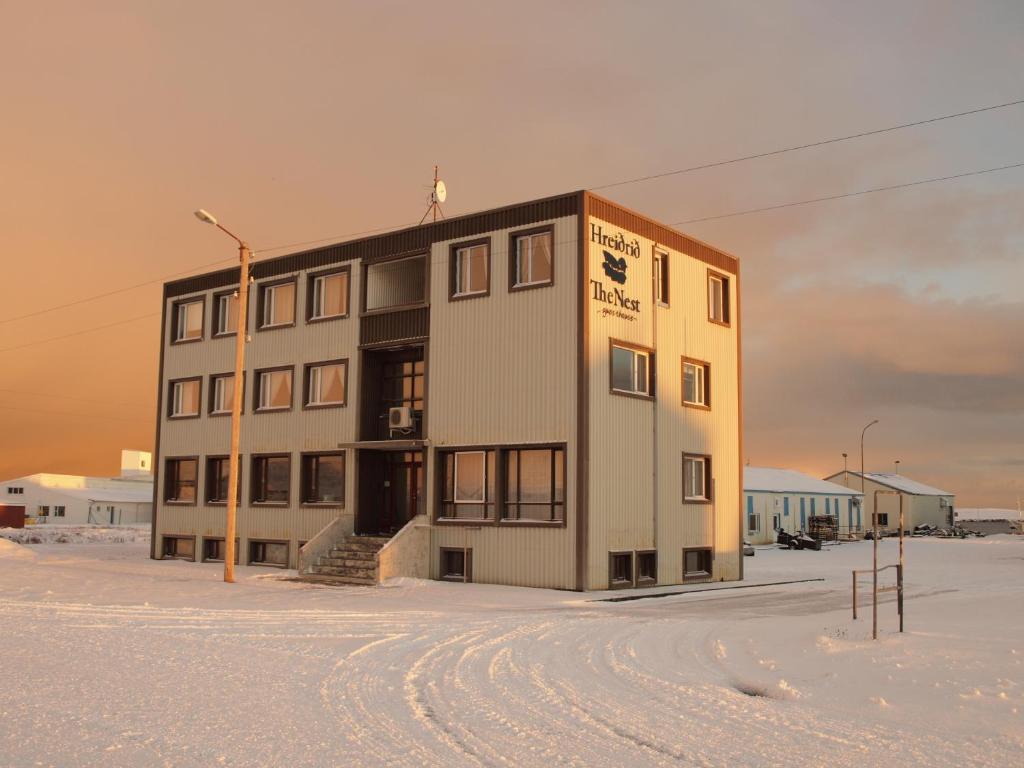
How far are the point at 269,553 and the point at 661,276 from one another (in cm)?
1657

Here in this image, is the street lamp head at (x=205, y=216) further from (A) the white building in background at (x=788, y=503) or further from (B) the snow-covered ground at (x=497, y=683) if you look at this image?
(A) the white building in background at (x=788, y=503)

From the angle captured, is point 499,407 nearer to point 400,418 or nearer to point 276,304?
point 400,418

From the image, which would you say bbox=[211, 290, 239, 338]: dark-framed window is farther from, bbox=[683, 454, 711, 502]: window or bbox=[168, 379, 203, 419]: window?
bbox=[683, 454, 711, 502]: window

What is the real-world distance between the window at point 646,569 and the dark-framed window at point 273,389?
13.8 metres

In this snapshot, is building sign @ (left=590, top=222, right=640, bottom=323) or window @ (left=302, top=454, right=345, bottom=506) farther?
window @ (left=302, top=454, right=345, bottom=506)

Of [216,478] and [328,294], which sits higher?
[328,294]

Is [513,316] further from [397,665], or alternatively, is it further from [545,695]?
[545,695]

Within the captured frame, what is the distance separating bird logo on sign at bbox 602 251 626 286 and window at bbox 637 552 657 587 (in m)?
7.87

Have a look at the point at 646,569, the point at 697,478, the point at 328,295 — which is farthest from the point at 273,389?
the point at 697,478

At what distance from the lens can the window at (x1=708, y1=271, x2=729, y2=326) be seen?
32544 millimetres

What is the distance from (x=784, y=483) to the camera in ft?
252

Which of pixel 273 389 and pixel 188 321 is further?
pixel 188 321

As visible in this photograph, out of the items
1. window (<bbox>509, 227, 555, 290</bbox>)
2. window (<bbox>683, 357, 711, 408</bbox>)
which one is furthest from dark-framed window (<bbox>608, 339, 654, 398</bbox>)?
window (<bbox>509, 227, 555, 290</bbox>)

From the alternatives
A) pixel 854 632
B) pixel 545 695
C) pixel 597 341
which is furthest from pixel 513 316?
pixel 545 695
